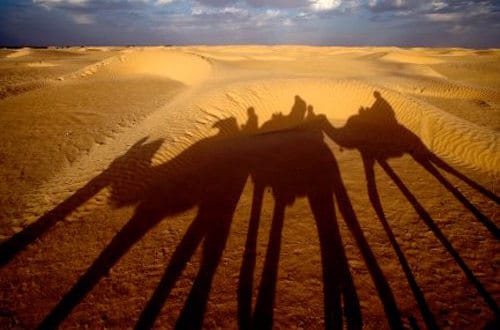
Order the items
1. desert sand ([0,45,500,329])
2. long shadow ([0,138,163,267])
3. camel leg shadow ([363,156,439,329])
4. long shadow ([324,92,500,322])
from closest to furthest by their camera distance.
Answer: camel leg shadow ([363,156,439,329]) → desert sand ([0,45,500,329]) → long shadow ([324,92,500,322]) → long shadow ([0,138,163,267])

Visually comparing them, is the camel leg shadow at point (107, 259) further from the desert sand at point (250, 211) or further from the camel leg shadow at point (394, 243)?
the camel leg shadow at point (394, 243)

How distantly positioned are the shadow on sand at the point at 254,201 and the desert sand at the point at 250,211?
0.11 ft

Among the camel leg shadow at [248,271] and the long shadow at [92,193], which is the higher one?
the long shadow at [92,193]

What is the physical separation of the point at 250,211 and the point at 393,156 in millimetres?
4766

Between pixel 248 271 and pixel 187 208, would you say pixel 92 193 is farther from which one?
pixel 248 271

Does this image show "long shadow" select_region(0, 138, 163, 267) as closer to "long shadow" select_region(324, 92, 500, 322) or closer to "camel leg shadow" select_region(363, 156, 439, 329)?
"camel leg shadow" select_region(363, 156, 439, 329)

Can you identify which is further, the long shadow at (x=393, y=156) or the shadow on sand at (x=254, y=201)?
the long shadow at (x=393, y=156)

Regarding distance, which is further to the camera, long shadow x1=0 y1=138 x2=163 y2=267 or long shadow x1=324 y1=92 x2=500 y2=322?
long shadow x1=0 y1=138 x2=163 y2=267

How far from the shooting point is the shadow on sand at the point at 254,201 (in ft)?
12.7

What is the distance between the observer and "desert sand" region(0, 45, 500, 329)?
384cm

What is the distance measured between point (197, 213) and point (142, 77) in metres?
13.2

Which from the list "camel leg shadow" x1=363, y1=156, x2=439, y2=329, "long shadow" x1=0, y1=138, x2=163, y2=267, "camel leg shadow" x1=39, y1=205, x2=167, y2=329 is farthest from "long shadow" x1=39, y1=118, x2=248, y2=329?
"camel leg shadow" x1=363, y1=156, x2=439, y2=329

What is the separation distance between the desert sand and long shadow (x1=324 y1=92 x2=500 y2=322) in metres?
0.04

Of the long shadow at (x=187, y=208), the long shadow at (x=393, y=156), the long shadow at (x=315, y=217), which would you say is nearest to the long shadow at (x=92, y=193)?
the long shadow at (x=187, y=208)
